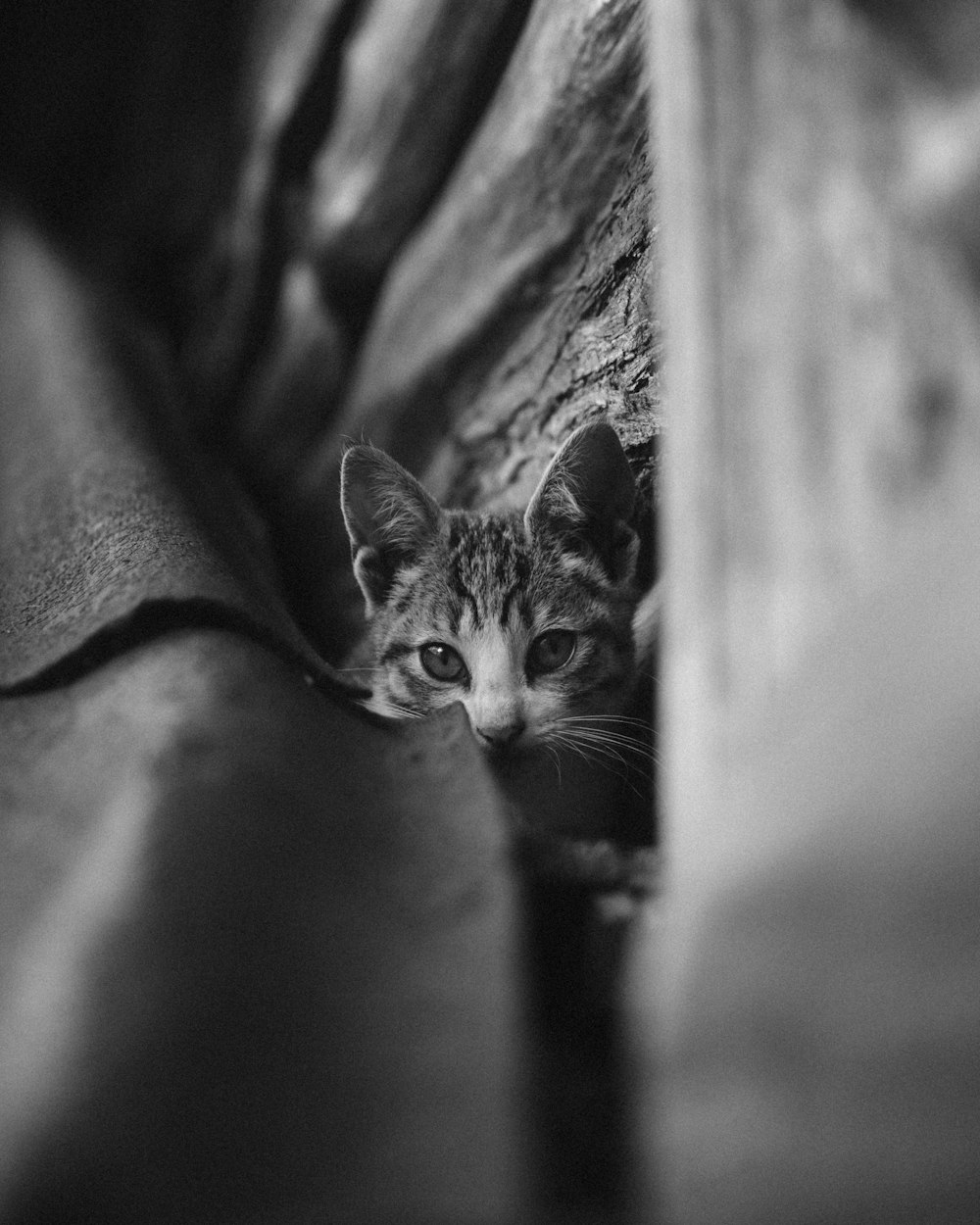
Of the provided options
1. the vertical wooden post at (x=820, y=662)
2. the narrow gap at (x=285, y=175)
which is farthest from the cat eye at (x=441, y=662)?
the narrow gap at (x=285, y=175)

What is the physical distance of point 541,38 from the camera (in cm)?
142

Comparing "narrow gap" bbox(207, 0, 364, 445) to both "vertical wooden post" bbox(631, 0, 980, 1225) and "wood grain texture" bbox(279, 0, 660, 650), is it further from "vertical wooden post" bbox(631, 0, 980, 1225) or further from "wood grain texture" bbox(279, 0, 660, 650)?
"vertical wooden post" bbox(631, 0, 980, 1225)

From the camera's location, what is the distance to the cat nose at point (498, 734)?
126 centimetres

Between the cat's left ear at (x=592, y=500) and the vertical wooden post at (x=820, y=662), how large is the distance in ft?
1.78

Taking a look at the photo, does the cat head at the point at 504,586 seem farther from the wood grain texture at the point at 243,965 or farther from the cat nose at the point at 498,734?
the wood grain texture at the point at 243,965

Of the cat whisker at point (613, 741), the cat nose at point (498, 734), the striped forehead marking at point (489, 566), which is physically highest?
the striped forehead marking at point (489, 566)

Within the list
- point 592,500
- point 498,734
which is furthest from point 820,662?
point 592,500

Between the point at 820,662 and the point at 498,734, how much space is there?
2.05ft

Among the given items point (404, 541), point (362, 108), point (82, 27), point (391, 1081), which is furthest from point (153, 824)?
point (82, 27)

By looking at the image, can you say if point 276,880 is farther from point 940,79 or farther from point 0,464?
point 0,464

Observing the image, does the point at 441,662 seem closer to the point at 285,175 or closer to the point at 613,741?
the point at 613,741

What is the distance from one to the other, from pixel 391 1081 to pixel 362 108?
1.88 meters

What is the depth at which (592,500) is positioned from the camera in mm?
1442

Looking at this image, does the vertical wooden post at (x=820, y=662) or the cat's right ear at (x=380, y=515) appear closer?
A: the vertical wooden post at (x=820, y=662)
